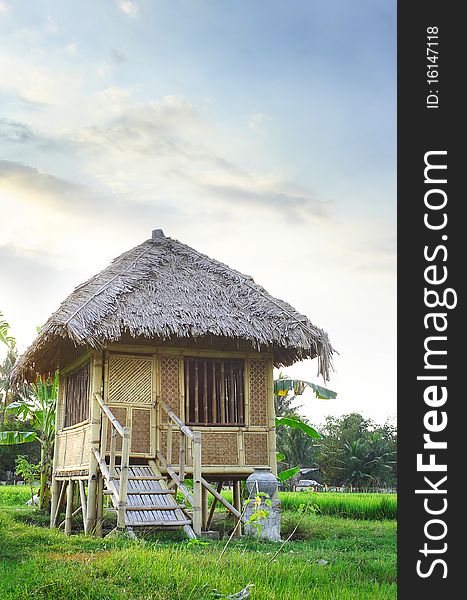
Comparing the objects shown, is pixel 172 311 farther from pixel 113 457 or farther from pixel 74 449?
pixel 74 449

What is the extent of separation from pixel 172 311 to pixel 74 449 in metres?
2.88

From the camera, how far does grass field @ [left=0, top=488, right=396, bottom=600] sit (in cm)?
587

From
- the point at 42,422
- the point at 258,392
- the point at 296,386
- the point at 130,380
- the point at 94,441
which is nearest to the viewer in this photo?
the point at 94,441

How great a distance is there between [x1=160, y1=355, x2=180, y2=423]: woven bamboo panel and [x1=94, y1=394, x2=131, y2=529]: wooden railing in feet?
3.03

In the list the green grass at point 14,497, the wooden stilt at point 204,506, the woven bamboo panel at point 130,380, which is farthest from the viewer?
the green grass at point 14,497

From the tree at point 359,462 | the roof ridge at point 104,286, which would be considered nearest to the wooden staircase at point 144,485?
the roof ridge at point 104,286

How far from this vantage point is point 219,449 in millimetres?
11500

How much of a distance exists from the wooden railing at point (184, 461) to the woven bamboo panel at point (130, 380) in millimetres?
298

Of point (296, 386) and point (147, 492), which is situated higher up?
point (296, 386)

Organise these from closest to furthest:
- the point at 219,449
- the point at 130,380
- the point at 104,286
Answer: the point at 104,286 → the point at 130,380 → the point at 219,449

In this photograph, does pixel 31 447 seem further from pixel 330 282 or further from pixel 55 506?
pixel 330 282

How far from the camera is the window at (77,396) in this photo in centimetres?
1198

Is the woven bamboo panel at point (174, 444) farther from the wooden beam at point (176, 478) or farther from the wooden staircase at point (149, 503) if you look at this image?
the wooden staircase at point (149, 503)

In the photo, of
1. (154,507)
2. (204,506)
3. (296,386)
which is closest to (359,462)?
(296,386)
